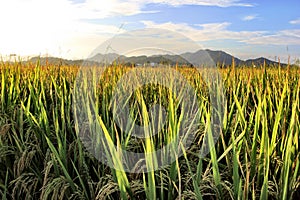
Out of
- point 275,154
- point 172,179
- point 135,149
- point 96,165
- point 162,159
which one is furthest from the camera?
point 135,149

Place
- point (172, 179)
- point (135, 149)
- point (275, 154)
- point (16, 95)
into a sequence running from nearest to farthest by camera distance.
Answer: point (172, 179) → point (275, 154) → point (135, 149) → point (16, 95)

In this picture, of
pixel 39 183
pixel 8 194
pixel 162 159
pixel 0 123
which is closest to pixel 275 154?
pixel 162 159

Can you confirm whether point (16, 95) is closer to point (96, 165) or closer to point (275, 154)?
point (96, 165)

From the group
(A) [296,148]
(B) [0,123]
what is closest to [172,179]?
(A) [296,148]

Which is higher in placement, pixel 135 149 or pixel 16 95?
pixel 16 95

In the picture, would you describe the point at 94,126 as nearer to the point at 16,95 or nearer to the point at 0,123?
the point at 0,123

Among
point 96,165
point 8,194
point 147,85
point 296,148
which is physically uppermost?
point 147,85

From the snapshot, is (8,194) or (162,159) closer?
(162,159)

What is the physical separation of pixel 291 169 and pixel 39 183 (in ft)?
4.33

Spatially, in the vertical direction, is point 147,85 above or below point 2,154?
above

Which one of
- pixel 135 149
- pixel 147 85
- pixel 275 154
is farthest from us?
pixel 147 85

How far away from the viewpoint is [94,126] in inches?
77.1

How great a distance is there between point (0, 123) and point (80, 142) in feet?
2.36

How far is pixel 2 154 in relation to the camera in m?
2.05
